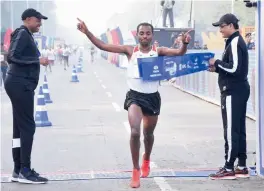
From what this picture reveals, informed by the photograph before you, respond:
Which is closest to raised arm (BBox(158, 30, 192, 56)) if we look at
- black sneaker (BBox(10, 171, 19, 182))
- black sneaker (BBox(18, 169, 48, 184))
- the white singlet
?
the white singlet

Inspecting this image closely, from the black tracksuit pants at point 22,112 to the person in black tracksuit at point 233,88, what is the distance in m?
2.26

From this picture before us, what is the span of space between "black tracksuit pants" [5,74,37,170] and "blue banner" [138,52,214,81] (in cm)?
140

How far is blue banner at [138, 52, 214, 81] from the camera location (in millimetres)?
7320

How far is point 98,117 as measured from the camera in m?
15.2

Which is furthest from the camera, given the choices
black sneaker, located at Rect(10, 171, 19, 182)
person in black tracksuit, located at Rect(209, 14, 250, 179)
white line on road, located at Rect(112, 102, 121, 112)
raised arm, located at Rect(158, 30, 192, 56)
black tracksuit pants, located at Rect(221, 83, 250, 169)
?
white line on road, located at Rect(112, 102, 121, 112)

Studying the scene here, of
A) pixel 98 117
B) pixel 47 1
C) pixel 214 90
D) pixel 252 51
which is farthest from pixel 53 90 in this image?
pixel 47 1

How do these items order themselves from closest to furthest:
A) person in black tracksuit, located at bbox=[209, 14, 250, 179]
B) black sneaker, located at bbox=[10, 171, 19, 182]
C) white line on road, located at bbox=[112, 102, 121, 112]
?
person in black tracksuit, located at bbox=[209, 14, 250, 179], black sneaker, located at bbox=[10, 171, 19, 182], white line on road, located at bbox=[112, 102, 121, 112]

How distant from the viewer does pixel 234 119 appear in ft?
25.0

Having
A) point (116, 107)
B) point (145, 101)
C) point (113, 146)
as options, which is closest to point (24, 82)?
point (145, 101)

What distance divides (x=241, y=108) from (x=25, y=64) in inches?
105

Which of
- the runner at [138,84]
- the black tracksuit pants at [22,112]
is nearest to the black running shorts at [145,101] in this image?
the runner at [138,84]

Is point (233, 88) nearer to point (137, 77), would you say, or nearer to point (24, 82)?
point (137, 77)

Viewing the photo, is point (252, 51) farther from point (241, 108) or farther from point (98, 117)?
point (241, 108)

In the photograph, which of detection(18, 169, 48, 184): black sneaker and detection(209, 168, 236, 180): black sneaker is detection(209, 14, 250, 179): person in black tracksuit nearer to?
detection(209, 168, 236, 180): black sneaker
